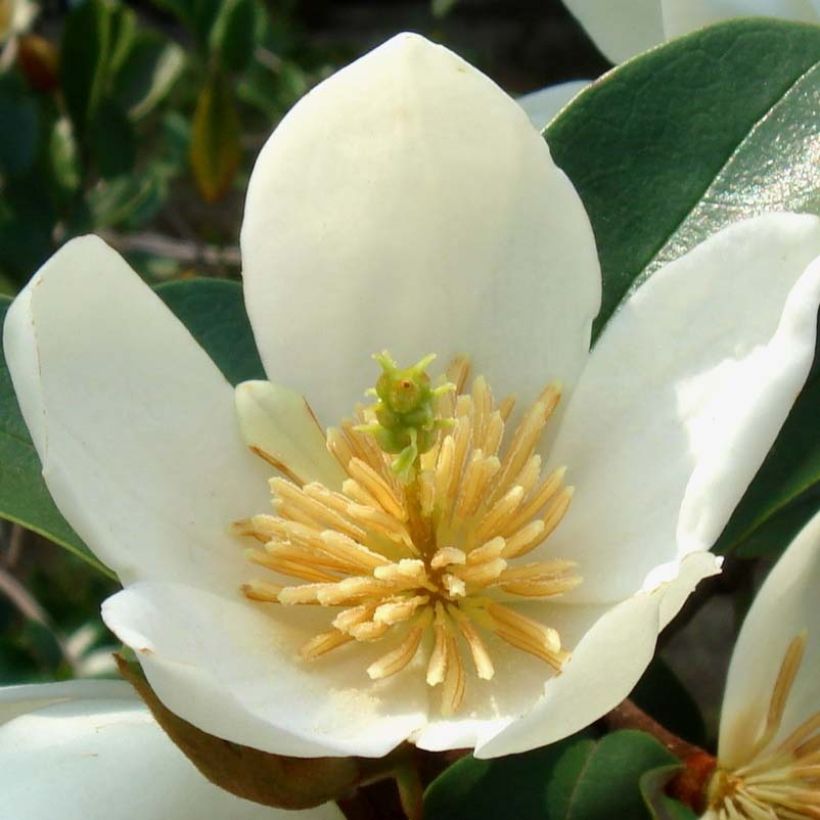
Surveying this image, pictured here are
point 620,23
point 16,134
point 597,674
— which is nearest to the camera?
point 597,674

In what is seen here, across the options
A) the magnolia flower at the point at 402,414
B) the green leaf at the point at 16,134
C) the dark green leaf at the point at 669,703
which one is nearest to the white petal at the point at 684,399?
the magnolia flower at the point at 402,414

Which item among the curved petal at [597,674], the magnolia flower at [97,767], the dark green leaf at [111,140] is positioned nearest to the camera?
the curved petal at [597,674]

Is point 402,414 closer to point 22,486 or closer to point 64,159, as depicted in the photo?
point 22,486

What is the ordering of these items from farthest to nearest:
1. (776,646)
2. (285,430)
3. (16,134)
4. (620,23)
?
1. (16,134)
2. (620,23)
3. (285,430)
4. (776,646)

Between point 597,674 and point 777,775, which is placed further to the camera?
point 777,775

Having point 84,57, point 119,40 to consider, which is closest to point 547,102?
point 84,57

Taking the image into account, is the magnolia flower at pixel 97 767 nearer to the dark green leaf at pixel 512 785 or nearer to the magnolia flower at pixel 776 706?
the dark green leaf at pixel 512 785

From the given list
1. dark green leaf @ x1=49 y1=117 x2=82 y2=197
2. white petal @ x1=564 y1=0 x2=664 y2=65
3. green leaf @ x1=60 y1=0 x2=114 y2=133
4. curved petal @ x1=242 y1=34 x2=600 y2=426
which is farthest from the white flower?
dark green leaf @ x1=49 y1=117 x2=82 y2=197

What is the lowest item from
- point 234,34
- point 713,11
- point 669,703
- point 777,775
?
point 669,703
